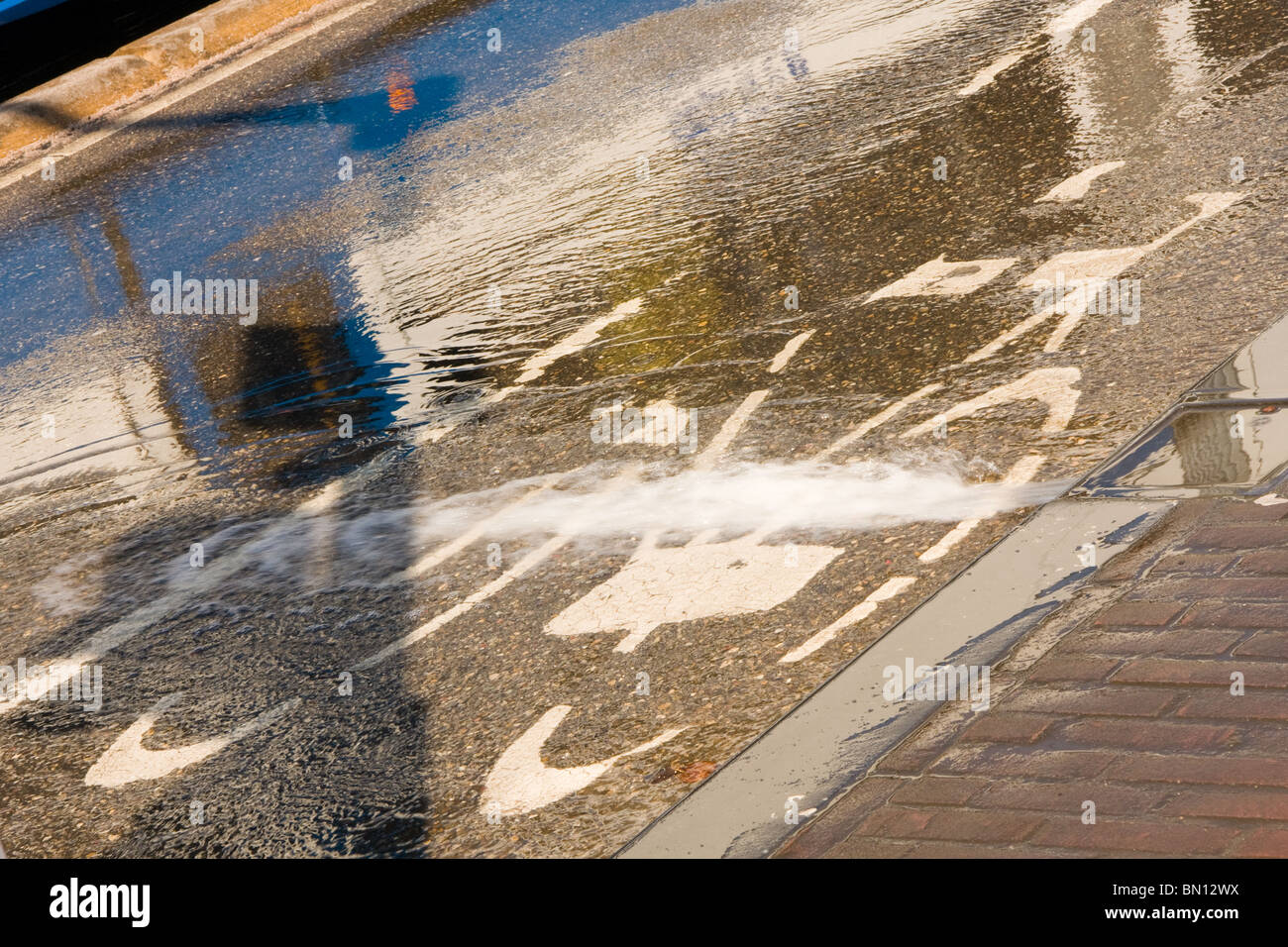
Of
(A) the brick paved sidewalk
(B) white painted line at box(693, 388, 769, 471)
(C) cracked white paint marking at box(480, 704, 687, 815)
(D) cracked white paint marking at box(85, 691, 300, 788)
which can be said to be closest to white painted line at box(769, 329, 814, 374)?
(B) white painted line at box(693, 388, 769, 471)

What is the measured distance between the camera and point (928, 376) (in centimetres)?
493

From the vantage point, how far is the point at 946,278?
5.53m

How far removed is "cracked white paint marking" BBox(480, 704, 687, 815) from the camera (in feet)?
11.4

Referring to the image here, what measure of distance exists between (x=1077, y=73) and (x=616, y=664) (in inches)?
185

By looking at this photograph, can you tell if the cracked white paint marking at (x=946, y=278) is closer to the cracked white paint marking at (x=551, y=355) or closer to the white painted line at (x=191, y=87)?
the cracked white paint marking at (x=551, y=355)

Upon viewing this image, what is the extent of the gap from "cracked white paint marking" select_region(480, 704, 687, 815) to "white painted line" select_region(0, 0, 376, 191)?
8056 millimetres

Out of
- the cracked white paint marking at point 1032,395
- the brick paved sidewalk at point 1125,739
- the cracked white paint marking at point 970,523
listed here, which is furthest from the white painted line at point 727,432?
the brick paved sidewalk at point 1125,739

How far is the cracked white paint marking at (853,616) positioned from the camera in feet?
12.2

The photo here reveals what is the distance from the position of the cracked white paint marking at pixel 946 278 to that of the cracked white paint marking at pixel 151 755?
2931mm

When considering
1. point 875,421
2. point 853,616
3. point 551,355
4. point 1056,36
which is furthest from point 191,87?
point 853,616

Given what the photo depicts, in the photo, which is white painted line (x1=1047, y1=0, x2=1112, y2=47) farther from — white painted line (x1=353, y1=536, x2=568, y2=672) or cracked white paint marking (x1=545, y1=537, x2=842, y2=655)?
white painted line (x1=353, y1=536, x2=568, y2=672)

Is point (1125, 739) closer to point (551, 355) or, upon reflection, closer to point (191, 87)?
point (551, 355)
